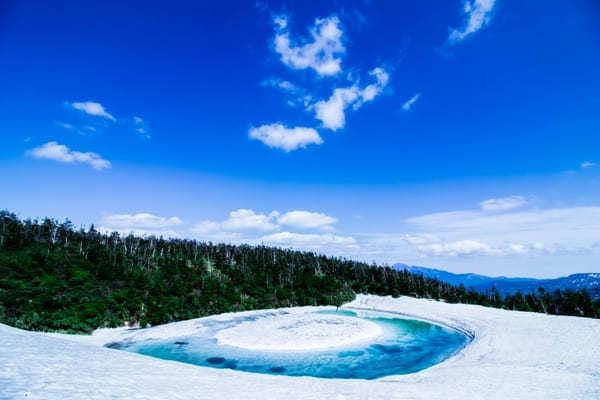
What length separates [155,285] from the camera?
54938 millimetres

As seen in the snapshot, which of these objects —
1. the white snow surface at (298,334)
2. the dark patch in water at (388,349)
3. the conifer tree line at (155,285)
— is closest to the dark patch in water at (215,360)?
the white snow surface at (298,334)

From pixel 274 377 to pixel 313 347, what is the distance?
15062mm

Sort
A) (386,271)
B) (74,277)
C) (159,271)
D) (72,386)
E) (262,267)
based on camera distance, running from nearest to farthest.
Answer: (72,386)
(74,277)
(159,271)
(262,267)
(386,271)

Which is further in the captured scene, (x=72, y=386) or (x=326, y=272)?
(x=326, y=272)

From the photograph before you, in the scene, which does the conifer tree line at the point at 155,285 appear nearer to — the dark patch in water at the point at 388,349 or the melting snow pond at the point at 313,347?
the melting snow pond at the point at 313,347

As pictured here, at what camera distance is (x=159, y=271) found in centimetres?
6625

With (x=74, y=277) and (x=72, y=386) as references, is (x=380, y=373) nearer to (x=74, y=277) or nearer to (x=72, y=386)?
(x=72, y=386)

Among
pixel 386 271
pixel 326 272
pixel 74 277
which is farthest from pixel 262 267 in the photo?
pixel 74 277

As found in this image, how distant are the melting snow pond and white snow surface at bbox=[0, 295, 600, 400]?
17.2 feet

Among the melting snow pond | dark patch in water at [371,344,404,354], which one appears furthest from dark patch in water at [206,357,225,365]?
dark patch in water at [371,344,404,354]

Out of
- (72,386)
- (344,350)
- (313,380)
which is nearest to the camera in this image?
(72,386)

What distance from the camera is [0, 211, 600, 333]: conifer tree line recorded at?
→ 126 ft

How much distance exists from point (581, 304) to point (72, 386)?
7966 cm

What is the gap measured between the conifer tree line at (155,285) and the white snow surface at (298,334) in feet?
51.3
